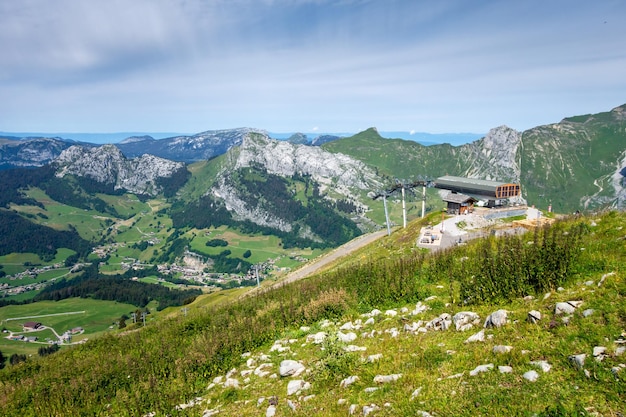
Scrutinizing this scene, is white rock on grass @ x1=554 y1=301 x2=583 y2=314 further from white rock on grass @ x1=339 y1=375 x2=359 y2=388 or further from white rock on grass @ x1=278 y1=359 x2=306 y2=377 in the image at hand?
white rock on grass @ x1=278 y1=359 x2=306 y2=377

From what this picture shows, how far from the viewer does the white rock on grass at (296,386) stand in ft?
43.0

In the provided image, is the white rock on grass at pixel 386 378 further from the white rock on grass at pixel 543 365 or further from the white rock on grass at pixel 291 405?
the white rock on grass at pixel 543 365

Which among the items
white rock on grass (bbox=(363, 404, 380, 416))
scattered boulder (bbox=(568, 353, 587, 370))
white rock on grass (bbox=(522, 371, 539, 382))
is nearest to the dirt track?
white rock on grass (bbox=(363, 404, 380, 416))

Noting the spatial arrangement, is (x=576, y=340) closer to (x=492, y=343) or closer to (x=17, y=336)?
(x=492, y=343)

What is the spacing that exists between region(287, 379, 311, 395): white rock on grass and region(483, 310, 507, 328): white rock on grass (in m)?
7.21

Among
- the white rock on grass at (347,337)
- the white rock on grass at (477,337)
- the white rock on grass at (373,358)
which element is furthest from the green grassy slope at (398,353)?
the white rock on grass at (347,337)

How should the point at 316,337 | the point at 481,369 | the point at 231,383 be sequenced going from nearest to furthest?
the point at 481,369 → the point at 231,383 → the point at 316,337

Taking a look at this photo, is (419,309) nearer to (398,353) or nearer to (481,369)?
Answer: (398,353)

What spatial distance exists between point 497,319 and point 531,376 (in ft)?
12.2

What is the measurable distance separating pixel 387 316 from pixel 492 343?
23.1 feet

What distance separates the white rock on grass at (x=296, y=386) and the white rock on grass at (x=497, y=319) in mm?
7208

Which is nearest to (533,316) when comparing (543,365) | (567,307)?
(567,307)

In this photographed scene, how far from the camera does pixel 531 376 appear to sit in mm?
9070

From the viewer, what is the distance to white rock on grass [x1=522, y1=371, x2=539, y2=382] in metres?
8.99
